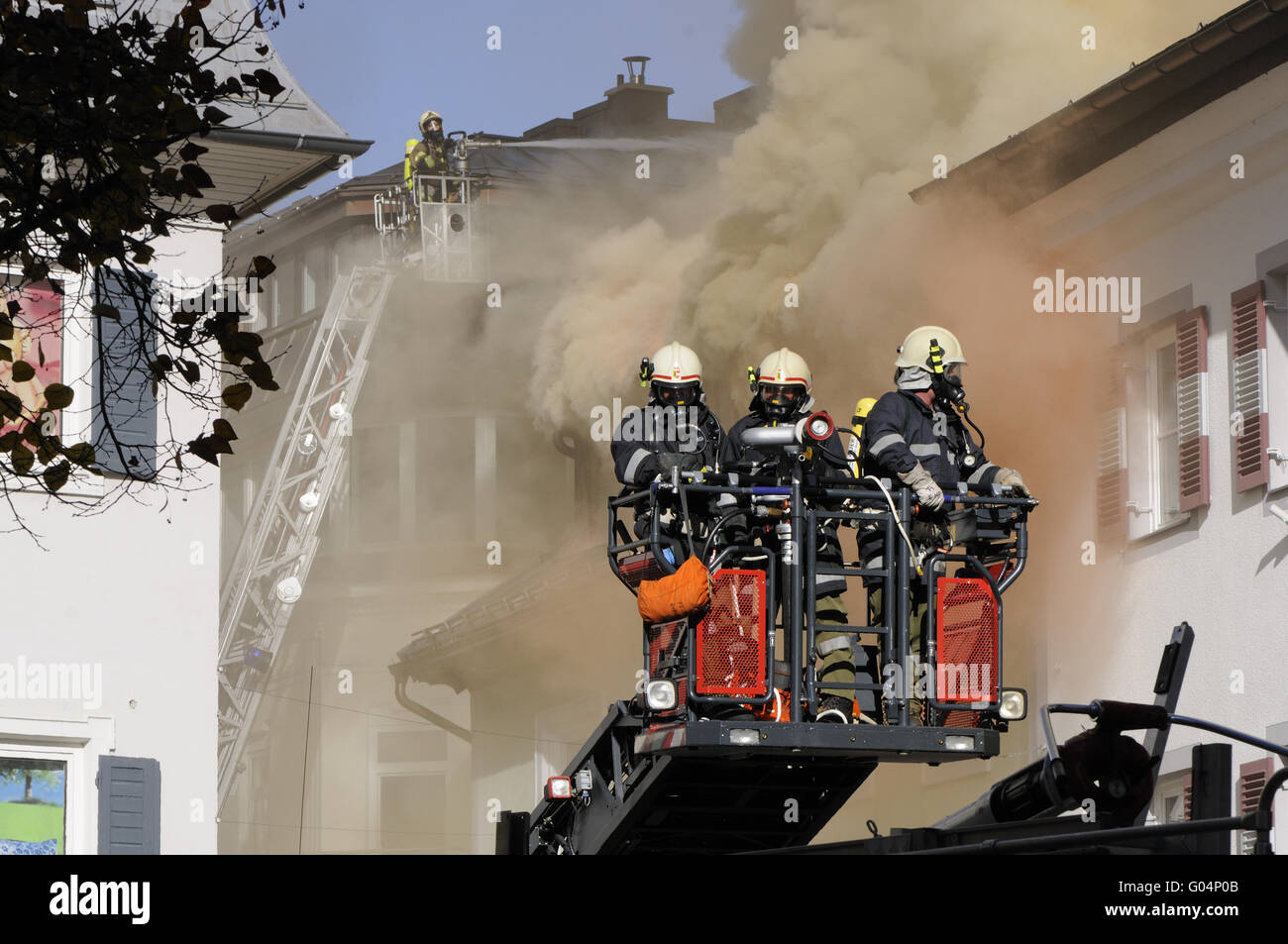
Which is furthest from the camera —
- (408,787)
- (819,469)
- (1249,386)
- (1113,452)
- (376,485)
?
(376,485)

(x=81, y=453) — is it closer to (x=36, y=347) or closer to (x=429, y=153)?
(x=36, y=347)

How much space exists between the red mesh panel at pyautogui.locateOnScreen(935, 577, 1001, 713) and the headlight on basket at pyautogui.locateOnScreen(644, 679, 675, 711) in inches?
48.5

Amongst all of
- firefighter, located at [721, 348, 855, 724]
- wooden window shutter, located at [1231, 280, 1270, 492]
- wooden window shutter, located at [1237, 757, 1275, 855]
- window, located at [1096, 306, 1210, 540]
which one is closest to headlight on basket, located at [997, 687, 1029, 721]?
firefighter, located at [721, 348, 855, 724]

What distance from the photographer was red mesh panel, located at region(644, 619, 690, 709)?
10172 millimetres

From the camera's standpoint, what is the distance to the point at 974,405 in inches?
765

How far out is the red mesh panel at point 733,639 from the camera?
10008mm

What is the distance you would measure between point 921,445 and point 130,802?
7.22m

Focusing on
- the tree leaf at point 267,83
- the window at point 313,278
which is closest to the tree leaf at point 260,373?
the tree leaf at point 267,83

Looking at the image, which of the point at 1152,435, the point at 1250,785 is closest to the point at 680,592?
the point at 1250,785

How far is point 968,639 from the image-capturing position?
10391mm

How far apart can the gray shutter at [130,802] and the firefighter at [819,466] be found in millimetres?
6338

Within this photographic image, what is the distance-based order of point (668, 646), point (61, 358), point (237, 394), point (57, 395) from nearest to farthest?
1. point (57, 395)
2. point (237, 394)
3. point (668, 646)
4. point (61, 358)

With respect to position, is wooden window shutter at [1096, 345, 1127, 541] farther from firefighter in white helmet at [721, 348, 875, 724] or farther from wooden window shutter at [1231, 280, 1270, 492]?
firefighter in white helmet at [721, 348, 875, 724]
